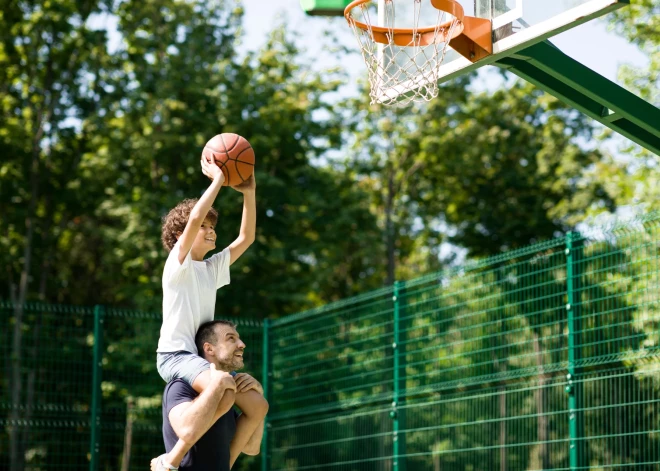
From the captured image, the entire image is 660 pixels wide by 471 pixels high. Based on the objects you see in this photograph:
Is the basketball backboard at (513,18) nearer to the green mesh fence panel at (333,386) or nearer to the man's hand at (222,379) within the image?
the man's hand at (222,379)

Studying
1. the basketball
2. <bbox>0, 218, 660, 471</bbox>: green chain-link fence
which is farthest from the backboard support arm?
the basketball

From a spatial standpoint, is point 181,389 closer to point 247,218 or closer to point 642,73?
point 247,218

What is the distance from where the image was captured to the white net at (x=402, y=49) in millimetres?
6277

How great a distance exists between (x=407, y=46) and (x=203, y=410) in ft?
9.23

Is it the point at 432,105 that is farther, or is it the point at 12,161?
the point at 432,105

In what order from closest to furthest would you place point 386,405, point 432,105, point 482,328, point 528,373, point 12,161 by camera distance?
point 528,373 < point 482,328 < point 386,405 < point 12,161 < point 432,105

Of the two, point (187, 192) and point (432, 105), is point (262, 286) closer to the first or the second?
point (187, 192)

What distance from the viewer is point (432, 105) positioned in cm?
2314

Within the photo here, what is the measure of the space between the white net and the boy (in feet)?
5.13

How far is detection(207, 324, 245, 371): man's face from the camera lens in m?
5.17

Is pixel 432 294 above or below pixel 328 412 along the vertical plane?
above

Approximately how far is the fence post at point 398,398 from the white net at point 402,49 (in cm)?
358

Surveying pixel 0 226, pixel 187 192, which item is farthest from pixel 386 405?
pixel 0 226

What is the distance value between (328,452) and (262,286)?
6856 mm
